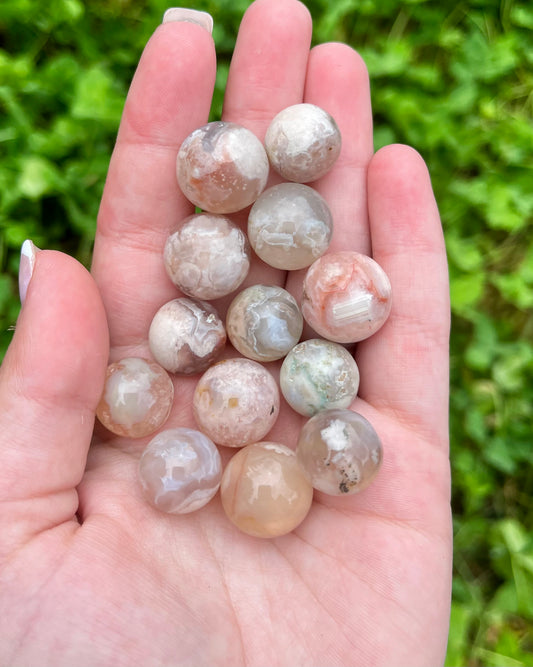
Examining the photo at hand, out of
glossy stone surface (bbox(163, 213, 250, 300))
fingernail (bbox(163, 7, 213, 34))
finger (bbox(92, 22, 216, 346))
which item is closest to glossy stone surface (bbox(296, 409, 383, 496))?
glossy stone surface (bbox(163, 213, 250, 300))

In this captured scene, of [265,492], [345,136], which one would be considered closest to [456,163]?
[345,136]

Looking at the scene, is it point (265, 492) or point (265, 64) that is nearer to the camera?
point (265, 492)

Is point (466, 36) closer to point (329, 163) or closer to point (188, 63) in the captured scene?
point (329, 163)

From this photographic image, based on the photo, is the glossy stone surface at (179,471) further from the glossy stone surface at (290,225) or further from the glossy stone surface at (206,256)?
the glossy stone surface at (290,225)

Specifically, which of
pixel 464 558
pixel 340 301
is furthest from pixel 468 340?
pixel 340 301

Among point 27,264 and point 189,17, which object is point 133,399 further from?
point 189,17

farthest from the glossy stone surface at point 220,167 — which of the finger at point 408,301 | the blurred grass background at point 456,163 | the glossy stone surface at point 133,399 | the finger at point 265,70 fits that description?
the blurred grass background at point 456,163
